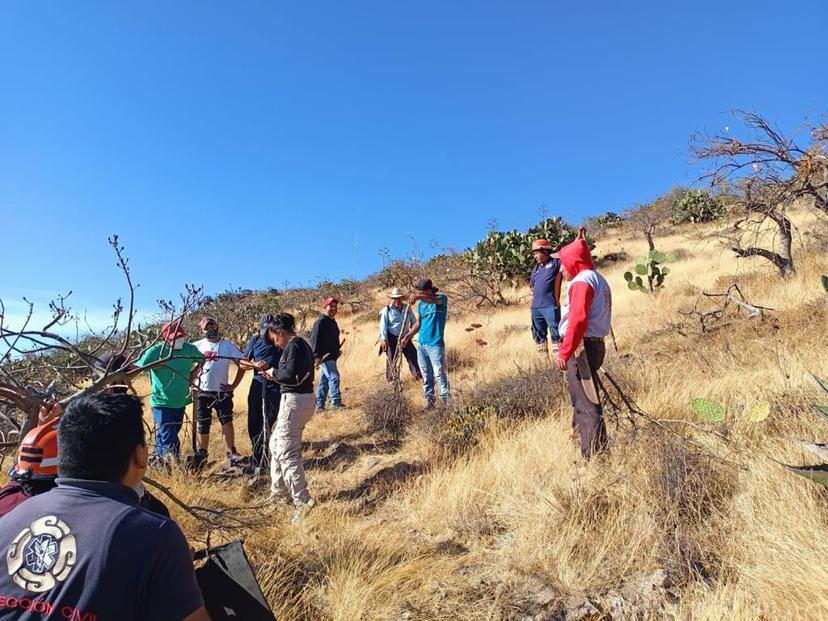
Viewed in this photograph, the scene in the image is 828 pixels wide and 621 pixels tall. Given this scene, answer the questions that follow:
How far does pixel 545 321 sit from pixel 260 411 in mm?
→ 4152

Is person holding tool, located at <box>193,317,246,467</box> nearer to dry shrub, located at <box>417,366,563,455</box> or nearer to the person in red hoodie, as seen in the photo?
dry shrub, located at <box>417,366,563,455</box>

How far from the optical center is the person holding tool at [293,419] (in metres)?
4.41

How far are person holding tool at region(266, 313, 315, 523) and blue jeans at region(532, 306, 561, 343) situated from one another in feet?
13.0

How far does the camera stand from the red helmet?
2.00m

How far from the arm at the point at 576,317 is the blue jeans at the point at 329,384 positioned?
4210mm

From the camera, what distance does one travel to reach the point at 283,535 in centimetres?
371

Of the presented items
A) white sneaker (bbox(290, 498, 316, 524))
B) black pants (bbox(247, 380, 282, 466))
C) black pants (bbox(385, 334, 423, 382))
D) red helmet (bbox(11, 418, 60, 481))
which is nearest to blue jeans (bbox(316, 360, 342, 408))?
black pants (bbox(385, 334, 423, 382))

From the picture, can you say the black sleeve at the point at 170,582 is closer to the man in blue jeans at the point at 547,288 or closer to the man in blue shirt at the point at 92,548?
the man in blue shirt at the point at 92,548

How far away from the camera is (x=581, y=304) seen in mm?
3932

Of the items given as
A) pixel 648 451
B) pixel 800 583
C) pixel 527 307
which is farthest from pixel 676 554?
pixel 527 307

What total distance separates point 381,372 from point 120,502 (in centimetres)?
831

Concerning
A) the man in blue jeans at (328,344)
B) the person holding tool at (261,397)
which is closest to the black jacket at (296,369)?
the person holding tool at (261,397)

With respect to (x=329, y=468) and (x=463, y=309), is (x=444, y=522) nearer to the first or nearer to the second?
(x=329, y=468)

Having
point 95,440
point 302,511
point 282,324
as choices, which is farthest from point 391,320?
point 95,440
